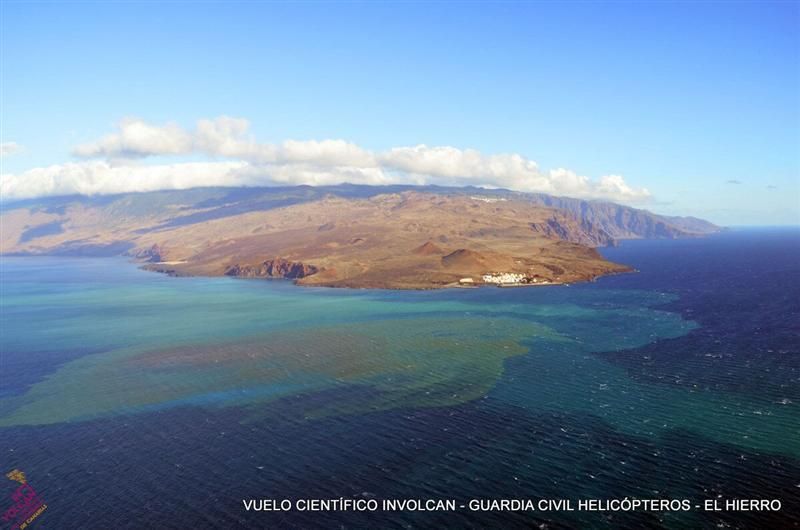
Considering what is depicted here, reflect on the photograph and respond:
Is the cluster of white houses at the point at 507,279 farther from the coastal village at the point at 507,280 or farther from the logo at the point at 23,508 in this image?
the logo at the point at 23,508

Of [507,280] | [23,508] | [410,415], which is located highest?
[507,280]

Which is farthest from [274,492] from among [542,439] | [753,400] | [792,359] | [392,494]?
[792,359]

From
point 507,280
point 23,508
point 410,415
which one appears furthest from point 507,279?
point 23,508

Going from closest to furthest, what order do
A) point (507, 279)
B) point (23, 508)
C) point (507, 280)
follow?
point (23, 508), point (507, 280), point (507, 279)

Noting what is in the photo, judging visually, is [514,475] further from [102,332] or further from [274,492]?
[102,332]

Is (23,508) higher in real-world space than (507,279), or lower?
lower

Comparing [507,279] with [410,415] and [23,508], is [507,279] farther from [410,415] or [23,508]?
[23,508]
